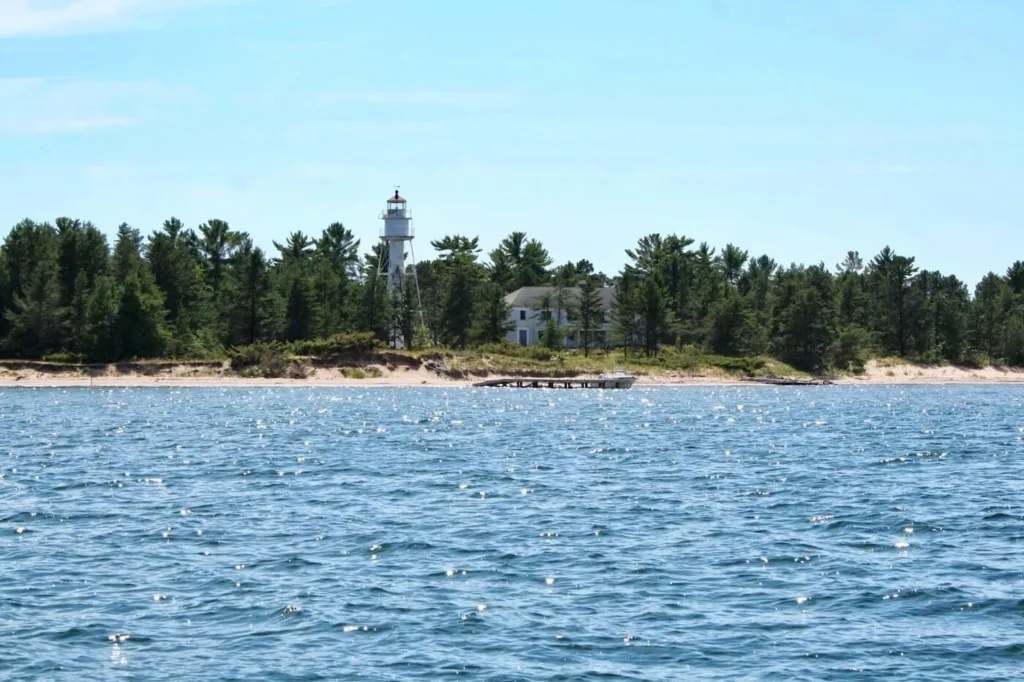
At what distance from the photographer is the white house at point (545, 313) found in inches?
4978

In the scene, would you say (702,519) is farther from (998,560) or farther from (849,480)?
(849,480)

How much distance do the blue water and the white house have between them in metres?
76.9

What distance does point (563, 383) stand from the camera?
100m

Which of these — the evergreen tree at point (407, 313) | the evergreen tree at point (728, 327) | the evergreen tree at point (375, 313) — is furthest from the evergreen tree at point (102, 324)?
the evergreen tree at point (728, 327)

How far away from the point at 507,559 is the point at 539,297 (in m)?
108

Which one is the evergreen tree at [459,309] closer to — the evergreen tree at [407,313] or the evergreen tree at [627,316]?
the evergreen tree at [407,313]

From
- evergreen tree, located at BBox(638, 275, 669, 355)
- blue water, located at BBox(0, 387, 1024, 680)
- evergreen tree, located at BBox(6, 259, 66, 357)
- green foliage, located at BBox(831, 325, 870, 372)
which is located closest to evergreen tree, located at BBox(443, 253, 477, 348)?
evergreen tree, located at BBox(638, 275, 669, 355)

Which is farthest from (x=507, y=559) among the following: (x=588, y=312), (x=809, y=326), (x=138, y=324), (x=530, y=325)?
(x=530, y=325)

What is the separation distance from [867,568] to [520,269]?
13422 cm

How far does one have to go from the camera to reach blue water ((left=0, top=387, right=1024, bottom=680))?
17000 mm

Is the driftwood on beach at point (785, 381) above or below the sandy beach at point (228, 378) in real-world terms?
below

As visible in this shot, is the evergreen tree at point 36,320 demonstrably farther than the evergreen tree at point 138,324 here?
Yes

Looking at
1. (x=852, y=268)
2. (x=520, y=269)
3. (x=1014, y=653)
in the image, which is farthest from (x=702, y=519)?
(x=852, y=268)

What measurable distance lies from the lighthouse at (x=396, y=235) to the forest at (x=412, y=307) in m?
1.33
